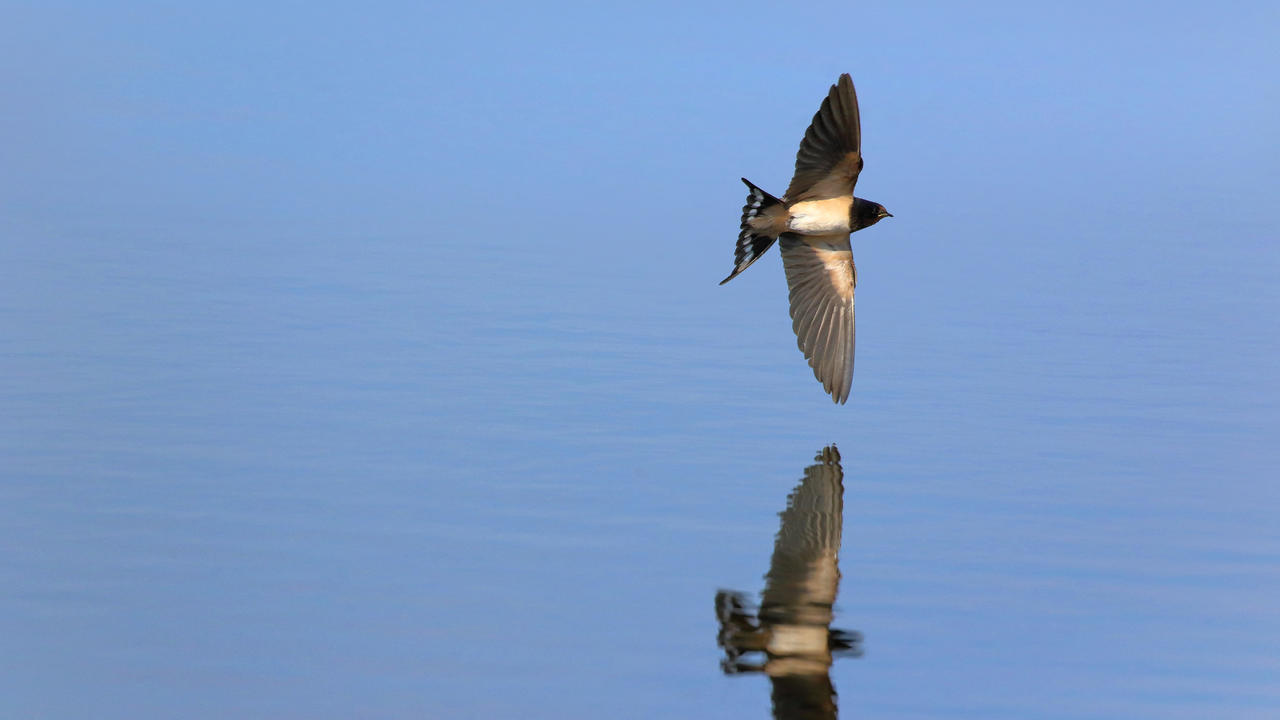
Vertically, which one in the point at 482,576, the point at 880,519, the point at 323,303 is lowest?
the point at 482,576

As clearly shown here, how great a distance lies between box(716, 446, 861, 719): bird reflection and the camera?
389cm

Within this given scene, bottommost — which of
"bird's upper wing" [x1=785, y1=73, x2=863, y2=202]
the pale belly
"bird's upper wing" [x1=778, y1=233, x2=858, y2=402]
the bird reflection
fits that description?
the bird reflection

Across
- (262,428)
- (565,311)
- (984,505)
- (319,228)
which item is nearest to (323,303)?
(565,311)

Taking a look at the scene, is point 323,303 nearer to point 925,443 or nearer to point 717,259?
point 925,443

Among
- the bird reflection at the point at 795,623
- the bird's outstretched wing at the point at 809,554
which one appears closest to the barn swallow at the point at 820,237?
the bird's outstretched wing at the point at 809,554

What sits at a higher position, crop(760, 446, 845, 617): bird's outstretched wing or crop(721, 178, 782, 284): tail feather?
crop(721, 178, 782, 284): tail feather

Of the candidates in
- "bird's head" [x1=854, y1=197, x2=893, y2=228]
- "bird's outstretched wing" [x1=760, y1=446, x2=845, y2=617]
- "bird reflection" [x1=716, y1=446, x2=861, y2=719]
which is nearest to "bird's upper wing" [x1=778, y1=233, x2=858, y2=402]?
"bird's head" [x1=854, y1=197, x2=893, y2=228]

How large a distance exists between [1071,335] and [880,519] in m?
6.21

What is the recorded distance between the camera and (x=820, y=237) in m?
7.97

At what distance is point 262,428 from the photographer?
265 inches

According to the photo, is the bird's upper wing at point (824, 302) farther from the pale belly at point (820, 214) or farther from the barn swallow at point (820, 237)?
the pale belly at point (820, 214)

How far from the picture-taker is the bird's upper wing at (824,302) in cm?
769

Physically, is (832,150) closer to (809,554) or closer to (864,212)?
(864,212)

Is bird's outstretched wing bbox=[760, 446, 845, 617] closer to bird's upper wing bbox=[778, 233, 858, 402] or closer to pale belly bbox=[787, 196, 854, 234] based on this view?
bird's upper wing bbox=[778, 233, 858, 402]
